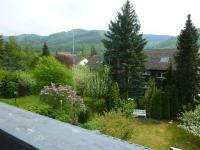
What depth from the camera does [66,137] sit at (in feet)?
3.68

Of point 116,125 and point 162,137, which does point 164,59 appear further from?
point 116,125

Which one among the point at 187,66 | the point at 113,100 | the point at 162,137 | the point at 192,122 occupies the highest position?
the point at 187,66

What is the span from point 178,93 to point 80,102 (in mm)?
10622

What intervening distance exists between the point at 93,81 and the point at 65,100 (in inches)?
303

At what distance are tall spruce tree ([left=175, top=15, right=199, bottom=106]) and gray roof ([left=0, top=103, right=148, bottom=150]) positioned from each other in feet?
87.0

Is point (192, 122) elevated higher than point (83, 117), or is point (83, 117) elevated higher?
point (83, 117)

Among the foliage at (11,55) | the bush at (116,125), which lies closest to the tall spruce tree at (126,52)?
the bush at (116,125)

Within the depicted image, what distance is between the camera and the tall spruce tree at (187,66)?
88.3 ft

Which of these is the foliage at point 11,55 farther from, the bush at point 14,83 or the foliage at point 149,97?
the foliage at point 149,97

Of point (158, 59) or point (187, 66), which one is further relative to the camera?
point (158, 59)

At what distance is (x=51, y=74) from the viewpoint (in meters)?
28.3

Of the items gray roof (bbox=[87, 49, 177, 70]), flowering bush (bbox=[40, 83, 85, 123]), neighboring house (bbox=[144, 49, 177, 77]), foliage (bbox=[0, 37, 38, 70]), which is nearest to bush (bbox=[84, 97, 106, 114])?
flowering bush (bbox=[40, 83, 85, 123])

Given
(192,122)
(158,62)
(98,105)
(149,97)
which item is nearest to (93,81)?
(98,105)

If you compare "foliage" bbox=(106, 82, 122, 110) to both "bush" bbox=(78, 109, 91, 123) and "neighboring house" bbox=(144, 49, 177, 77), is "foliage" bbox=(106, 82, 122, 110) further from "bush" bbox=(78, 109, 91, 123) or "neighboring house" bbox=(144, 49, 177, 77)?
"neighboring house" bbox=(144, 49, 177, 77)
